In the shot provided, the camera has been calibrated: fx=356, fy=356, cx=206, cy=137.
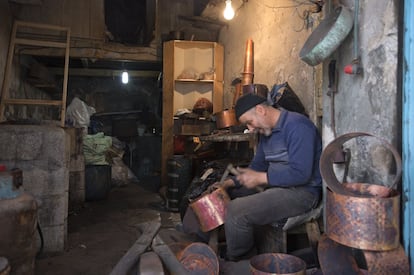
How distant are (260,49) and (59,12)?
4.13 meters

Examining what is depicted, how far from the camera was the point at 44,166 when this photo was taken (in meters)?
3.54

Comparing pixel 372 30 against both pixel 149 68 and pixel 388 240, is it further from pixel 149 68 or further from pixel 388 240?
pixel 149 68

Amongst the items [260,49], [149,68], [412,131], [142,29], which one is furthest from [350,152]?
[142,29]

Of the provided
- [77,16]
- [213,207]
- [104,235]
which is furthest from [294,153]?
[77,16]

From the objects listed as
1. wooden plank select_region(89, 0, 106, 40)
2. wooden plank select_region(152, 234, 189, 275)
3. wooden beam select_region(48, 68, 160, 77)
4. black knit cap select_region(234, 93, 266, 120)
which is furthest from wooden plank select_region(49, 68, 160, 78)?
wooden plank select_region(152, 234, 189, 275)

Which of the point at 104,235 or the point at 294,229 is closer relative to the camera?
the point at 294,229

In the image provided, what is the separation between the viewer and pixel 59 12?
671 cm

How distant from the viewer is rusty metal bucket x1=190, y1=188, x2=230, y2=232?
2.80 metres

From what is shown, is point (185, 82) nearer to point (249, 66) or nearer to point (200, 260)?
point (249, 66)

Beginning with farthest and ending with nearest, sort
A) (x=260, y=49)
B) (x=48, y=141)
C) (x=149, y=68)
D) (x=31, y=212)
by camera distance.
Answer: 1. (x=149, y=68)
2. (x=260, y=49)
3. (x=48, y=141)
4. (x=31, y=212)

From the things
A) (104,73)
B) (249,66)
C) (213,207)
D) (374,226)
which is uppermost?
(104,73)

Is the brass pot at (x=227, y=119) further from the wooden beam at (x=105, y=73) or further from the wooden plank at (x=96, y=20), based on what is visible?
the wooden beam at (x=105, y=73)

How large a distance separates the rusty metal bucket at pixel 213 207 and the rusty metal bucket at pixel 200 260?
0.68 feet

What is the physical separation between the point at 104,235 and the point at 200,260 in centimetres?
201
